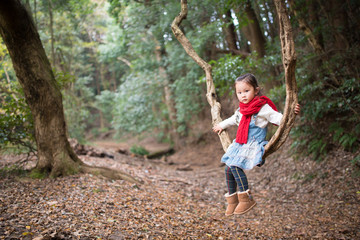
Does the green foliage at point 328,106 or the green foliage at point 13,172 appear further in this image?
the green foliage at point 328,106

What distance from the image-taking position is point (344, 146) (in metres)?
6.50

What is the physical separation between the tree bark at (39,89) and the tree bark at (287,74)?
432cm

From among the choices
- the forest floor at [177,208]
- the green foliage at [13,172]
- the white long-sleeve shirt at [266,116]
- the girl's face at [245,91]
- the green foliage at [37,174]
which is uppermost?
the girl's face at [245,91]

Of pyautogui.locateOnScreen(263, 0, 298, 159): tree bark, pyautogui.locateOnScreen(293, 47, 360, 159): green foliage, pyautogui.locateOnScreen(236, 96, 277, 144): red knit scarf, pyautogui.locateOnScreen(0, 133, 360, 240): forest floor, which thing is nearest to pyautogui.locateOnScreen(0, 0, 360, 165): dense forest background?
pyautogui.locateOnScreen(293, 47, 360, 159): green foliage

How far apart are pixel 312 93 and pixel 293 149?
210 cm

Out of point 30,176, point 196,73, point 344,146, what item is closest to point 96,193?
point 30,176

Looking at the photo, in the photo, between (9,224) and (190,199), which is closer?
(9,224)

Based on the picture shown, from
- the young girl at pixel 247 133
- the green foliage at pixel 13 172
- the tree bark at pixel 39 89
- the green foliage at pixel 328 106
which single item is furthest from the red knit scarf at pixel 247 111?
the green foliage at pixel 13 172

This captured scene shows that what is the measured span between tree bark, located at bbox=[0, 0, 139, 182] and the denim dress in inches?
147

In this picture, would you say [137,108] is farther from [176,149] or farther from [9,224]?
[9,224]

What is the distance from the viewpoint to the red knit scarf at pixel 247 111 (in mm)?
3400

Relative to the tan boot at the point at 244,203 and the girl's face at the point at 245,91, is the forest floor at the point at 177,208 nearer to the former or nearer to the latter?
the tan boot at the point at 244,203

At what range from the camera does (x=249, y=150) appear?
11.3 ft

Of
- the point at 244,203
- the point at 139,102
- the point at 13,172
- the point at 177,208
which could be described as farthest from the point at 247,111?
the point at 139,102
